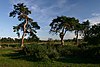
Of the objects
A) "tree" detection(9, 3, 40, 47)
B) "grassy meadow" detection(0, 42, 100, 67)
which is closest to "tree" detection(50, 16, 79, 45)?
"tree" detection(9, 3, 40, 47)

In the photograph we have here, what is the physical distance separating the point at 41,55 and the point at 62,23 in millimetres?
35359

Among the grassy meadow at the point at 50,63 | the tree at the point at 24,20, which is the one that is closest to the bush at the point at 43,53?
the grassy meadow at the point at 50,63

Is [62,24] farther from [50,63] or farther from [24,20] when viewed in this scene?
[50,63]

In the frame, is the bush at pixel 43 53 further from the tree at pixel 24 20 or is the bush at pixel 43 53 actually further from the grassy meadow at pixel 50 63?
the tree at pixel 24 20

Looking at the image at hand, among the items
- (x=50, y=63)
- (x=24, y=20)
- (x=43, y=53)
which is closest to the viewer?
(x=50, y=63)

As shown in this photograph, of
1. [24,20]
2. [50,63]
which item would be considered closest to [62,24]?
[24,20]

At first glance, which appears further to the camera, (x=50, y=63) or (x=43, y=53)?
(x=43, y=53)

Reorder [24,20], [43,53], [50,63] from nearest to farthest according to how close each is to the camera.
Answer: [50,63] → [43,53] → [24,20]

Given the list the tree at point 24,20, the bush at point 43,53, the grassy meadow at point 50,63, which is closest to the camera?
the grassy meadow at point 50,63

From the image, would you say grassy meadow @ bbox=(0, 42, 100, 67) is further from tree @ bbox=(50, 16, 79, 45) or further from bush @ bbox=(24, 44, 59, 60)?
tree @ bbox=(50, 16, 79, 45)

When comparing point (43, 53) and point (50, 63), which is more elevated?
point (43, 53)

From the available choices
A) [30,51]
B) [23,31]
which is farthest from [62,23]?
[30,51]

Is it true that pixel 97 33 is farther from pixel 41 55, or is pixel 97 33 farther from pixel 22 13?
pixel 22 13

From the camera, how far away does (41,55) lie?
30.4 meters
